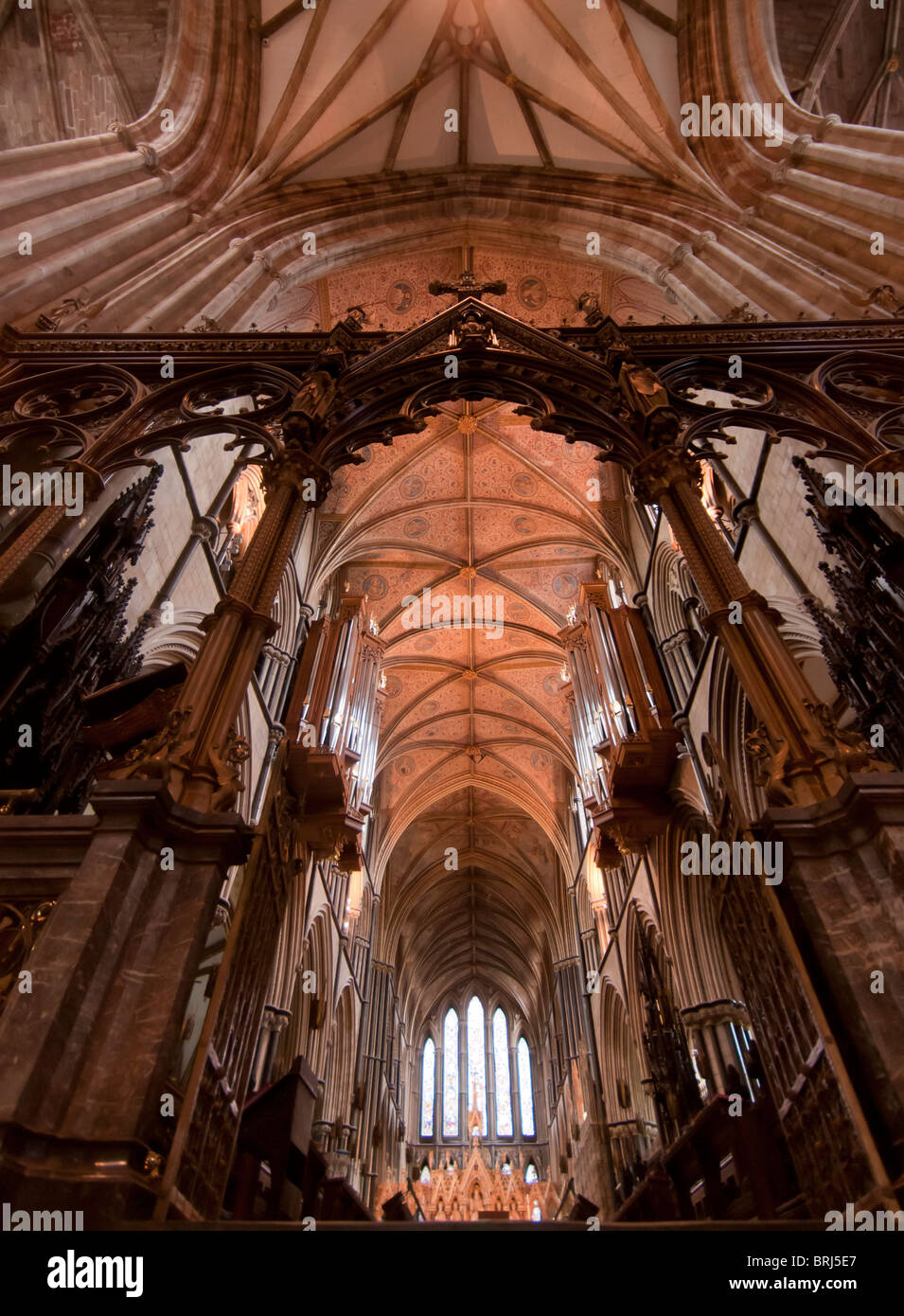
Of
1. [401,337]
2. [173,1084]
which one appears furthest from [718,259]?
[173,1084]

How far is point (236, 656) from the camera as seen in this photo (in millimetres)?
3791

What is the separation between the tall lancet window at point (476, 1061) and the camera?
26641mm

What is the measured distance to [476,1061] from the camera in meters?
28.2

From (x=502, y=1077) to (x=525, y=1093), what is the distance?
3.45 ft

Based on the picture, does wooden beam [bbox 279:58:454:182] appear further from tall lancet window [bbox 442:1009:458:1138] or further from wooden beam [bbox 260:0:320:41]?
tall lancet window [bbox 442:1009:458:1138]

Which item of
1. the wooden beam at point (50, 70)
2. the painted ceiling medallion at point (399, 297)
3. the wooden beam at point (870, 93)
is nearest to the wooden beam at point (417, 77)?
the painted ceiling medallion at point (399, 297)

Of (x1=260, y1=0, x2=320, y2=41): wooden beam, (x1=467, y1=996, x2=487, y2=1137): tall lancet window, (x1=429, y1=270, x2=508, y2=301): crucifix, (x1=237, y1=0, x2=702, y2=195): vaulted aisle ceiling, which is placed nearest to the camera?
(x1=429, y1=270, x2=508, y2=301): crucifix

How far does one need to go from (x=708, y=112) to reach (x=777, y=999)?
1235cm

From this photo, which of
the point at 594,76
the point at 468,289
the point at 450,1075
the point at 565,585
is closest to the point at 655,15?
the point at 594,76

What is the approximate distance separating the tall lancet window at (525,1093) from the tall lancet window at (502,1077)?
0.45 m

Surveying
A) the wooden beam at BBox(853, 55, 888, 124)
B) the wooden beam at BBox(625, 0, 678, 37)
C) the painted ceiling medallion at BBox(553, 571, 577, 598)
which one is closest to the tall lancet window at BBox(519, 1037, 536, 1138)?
the painted ceiling medallion at BBox(553, 571, 577, 598)

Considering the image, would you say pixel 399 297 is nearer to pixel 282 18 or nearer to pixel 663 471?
pixel 282 18

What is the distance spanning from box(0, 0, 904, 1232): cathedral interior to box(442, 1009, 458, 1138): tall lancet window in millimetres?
6246

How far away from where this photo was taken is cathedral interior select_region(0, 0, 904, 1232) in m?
2.86
